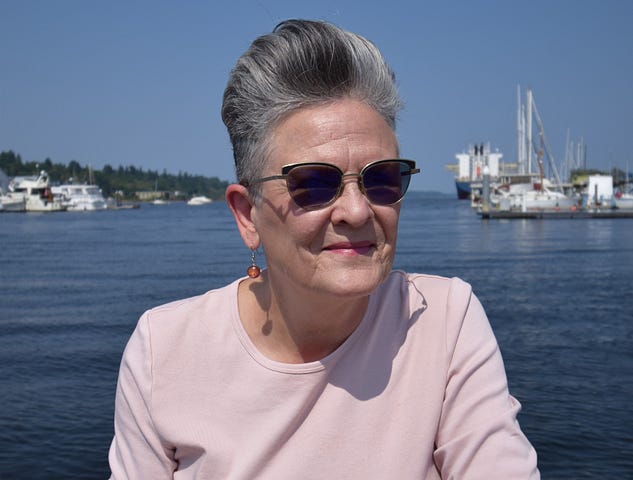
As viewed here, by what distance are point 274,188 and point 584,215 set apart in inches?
1989

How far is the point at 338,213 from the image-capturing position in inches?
60.6

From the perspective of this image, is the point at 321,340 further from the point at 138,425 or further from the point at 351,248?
the point at 138,425

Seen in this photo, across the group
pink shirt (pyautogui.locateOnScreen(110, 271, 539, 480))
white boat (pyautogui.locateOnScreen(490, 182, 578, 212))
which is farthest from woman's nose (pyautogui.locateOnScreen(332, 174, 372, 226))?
white boat (pyautogui.locateOnScreen(490, 182, 578, 212))

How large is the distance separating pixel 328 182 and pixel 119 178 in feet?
543

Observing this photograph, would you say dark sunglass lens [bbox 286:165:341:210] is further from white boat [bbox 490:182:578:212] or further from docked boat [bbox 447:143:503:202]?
docked boat [bbox 447:143:503:202]

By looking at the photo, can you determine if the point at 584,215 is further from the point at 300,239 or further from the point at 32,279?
the point at 300,239

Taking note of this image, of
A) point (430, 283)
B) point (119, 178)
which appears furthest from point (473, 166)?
point (430, 283)

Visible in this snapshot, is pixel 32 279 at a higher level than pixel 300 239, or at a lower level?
lower

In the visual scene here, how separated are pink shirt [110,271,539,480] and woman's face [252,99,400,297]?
20cm

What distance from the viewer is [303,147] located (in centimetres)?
154

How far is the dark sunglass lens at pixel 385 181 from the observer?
60.7 inches

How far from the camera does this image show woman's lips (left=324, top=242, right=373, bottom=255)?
1.53m

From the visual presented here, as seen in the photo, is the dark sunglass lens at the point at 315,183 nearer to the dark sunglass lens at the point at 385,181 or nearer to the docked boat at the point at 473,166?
the dark sunglass lens at the point at 385,181

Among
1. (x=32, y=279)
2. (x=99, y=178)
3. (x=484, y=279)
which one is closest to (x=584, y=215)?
(x=484, y=279)
